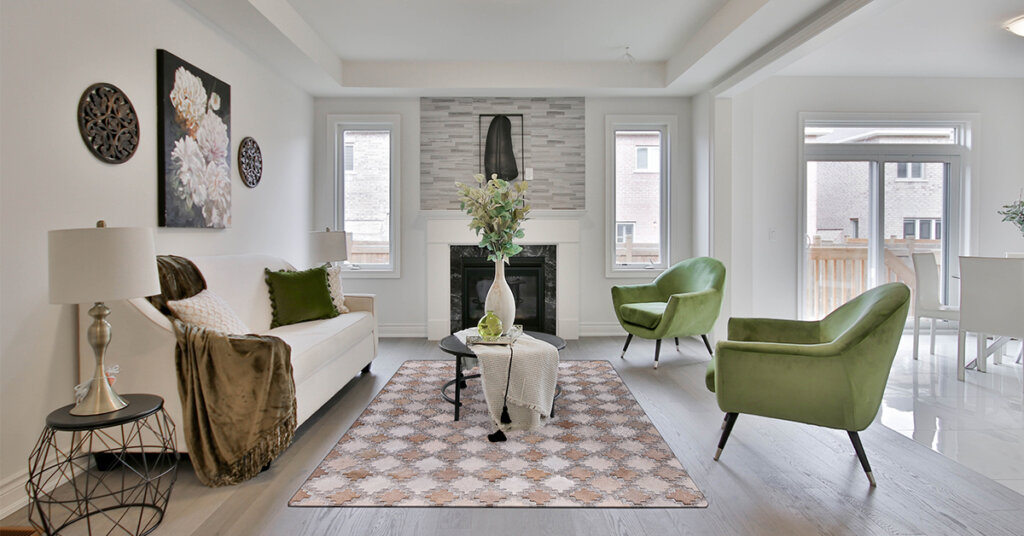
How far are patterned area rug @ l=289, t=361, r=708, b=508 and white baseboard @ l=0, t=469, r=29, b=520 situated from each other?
108 centimetres

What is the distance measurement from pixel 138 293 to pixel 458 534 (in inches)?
56.3

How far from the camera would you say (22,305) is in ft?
7.37

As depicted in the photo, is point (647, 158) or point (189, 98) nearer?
point (189, 98)

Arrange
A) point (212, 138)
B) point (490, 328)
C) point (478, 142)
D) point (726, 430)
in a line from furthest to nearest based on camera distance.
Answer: point (478, 142)
point (212, 138)
point (490, 328)
point (726, 430)

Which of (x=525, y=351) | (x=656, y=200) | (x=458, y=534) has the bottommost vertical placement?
(x=458, y=534)

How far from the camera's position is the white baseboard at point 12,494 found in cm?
212

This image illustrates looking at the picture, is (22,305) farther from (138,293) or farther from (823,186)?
(823,186)

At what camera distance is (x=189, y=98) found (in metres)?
3.37

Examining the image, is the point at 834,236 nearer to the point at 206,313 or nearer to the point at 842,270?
the point at 842,270

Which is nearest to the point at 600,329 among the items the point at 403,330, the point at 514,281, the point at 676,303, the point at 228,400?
the point at 514,281

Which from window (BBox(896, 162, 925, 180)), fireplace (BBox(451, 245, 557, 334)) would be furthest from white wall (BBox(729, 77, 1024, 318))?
fireplace (BBox(451, 245, 557, 334))

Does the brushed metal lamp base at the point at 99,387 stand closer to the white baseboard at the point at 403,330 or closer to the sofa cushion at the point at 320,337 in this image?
the sofa cushion at the point at 320,337

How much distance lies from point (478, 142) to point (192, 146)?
9.37 ft

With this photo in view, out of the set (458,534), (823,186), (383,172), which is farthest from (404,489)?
(823,186)
